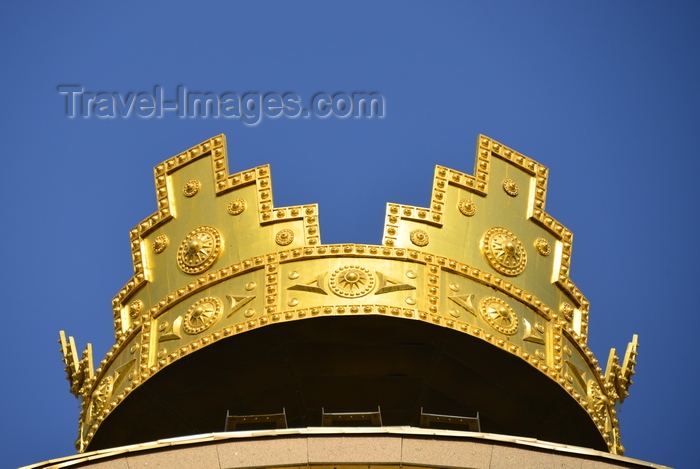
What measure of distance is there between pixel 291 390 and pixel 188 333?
67.3 inches

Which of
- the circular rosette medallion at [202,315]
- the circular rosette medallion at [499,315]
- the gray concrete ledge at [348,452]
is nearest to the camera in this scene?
the gray concrete ledge at [348,452]

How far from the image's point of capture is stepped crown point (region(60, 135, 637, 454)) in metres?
22.3

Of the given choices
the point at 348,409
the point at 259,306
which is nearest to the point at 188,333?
the point at 259,306

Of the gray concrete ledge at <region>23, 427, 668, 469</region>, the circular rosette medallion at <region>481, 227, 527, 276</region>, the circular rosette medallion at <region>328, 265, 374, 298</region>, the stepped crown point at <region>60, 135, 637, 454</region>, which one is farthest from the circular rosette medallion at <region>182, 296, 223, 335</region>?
the gray concrete ledge at <region>23, 427, 668, 469</region>

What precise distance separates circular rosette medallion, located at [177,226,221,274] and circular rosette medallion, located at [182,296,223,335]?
2.03 ft

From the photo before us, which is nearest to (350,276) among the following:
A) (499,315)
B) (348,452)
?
(499,315)

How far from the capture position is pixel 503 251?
23.5 metres

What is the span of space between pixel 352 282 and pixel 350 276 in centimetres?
10

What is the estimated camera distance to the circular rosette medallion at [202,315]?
22641 millimetres

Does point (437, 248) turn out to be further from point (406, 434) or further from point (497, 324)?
point (406, 434)

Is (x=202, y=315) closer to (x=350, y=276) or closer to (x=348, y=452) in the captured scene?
(x=350, y=276)

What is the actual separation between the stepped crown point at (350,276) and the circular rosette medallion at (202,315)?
0.06 ft

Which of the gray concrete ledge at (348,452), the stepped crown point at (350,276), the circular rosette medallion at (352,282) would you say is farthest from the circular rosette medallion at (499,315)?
the gray concrete ledge at (348,452)

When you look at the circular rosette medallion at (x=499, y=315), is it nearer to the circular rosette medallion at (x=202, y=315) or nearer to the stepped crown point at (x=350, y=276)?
the stepped crown point at (x=350, y=276)
